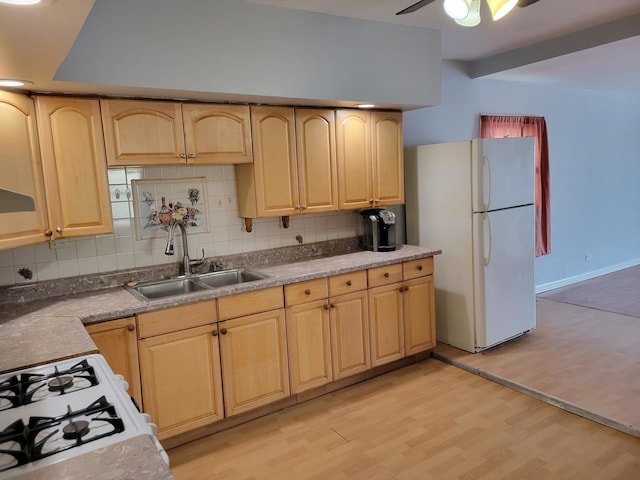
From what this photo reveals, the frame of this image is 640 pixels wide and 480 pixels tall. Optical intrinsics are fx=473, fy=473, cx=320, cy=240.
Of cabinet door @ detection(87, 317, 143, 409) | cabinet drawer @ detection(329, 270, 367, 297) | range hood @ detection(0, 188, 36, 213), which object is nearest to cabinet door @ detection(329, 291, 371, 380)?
cabinet drawer @ detection(329, 270, 367, 297)

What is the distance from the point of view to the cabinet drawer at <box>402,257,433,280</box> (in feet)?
11.6

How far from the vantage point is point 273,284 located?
2898 mm

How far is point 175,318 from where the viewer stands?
2590mm

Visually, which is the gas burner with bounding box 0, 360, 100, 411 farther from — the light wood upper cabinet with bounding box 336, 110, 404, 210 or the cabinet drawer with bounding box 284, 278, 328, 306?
the light wood upper cabinet with bounding box 336, 110, 404, 210

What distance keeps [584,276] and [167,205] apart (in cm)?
533

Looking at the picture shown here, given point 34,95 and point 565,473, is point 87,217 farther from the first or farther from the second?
point 565,473

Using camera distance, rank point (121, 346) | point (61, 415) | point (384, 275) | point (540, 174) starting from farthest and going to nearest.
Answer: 1. point (540, 174)
2. point (384, 275)
3. point (121, 346)
4. point (61, 415)

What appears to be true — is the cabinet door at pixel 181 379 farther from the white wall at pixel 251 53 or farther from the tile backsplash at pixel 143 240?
the white wall at pixel 251 53

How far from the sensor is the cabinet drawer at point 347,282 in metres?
3.16

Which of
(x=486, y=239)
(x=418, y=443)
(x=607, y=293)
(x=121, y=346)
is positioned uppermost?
(x=486, y=239)

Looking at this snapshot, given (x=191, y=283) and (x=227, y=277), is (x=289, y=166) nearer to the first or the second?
(x=227, y=277)

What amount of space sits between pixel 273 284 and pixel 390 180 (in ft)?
4.54

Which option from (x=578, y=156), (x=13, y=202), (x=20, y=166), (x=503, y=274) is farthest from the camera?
(x=578, y=156)

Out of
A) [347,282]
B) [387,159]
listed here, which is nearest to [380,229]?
[387,159]
